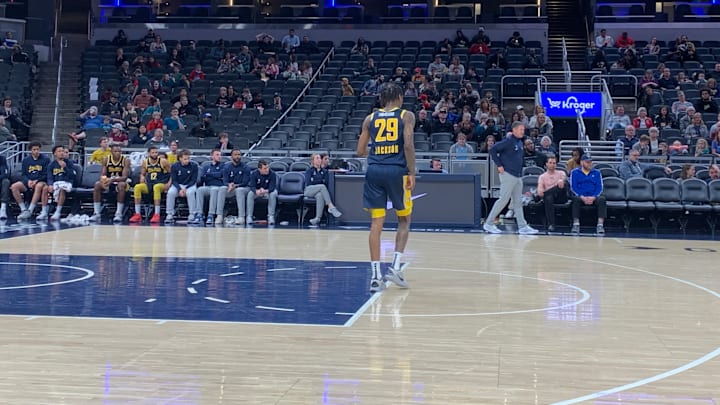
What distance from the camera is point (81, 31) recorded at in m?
32.9

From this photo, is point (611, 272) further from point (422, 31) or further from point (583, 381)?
point (422, 31)

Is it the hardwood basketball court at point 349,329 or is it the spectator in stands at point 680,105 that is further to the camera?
the spectator in stands at point 680,105

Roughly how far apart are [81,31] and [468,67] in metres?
14.9

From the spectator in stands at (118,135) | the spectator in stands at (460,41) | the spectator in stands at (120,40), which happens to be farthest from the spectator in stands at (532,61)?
the spectator in stands at (120,40)

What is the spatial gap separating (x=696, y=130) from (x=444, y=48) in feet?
29.1

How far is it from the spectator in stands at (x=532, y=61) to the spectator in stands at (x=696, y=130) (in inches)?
245

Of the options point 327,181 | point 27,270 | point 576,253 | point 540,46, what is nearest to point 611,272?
point 576,253

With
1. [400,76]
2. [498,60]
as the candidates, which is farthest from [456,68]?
[400,76]

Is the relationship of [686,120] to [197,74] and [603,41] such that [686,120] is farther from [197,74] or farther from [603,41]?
[197,74]

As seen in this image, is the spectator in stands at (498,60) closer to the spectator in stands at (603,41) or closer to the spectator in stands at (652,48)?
the spectator in stands at (603,41)

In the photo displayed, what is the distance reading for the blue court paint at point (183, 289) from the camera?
724 centimetres

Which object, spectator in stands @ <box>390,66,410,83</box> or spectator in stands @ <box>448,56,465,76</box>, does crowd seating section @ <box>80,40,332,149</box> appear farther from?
spectator in stands @ <box>448,56,465,76</box>

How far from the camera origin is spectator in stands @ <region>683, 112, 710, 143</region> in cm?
1978

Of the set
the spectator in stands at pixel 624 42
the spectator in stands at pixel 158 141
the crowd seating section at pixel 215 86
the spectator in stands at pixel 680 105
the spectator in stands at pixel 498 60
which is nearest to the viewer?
the spectator in stands at pixel 158 141
